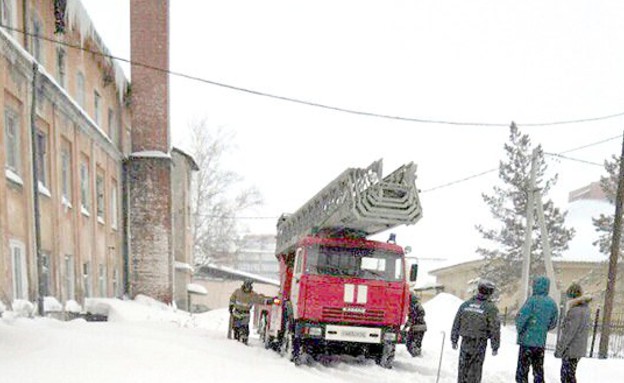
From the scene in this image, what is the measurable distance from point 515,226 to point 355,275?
88.6 feet

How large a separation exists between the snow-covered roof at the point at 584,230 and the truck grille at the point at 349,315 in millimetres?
23787

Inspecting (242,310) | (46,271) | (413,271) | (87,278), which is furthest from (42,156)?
(413,271)

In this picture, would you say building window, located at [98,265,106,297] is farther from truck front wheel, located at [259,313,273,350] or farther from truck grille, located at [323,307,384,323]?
truck grille, located at [323,307,384,323]

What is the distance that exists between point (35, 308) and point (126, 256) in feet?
29.2

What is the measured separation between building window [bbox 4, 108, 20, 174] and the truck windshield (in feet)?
22.2

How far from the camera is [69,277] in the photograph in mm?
14438

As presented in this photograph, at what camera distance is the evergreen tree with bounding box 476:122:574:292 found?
31.3 meters

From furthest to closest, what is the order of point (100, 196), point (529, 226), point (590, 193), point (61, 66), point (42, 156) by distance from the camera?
point (590, 193)
point (100, 196)
point (529, 226)
point (61, 66)
point (42, 156)

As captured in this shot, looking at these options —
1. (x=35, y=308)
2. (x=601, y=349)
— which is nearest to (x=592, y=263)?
(x=601, y=349)

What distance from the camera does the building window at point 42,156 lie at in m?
12.5

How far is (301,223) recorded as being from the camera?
1109cm

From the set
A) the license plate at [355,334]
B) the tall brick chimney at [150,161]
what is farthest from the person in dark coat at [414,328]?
the tall brick chimney at [150,161]

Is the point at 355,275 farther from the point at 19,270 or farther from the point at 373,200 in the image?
the point at 19,270

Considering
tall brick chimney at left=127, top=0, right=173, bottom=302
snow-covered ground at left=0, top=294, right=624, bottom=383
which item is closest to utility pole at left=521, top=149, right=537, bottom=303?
snow-covered ground at left=0, top=294, right=624, bottom=383
